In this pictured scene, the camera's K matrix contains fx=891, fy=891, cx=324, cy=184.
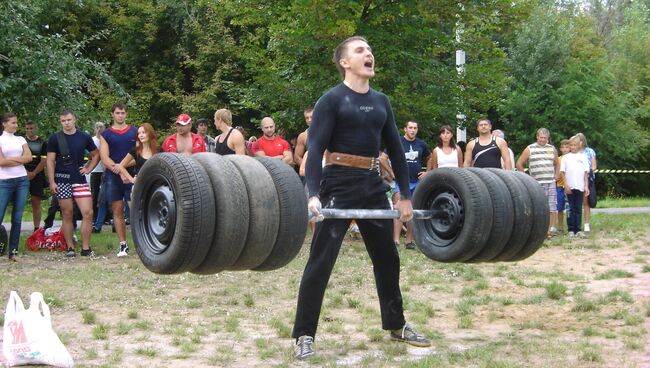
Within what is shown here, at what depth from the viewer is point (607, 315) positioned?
7.70 m

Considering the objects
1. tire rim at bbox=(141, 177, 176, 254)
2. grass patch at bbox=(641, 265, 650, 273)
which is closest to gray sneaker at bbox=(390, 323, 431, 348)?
tire rim at bbox=(141, 177, 176, 254)

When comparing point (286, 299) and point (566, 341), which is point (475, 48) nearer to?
point (286, 299)

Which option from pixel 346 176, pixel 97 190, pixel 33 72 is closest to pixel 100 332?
pixel 346 176

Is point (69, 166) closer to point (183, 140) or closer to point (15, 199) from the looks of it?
point (15, 199)

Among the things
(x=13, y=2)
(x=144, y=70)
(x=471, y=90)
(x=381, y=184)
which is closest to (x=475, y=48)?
(x=471, y=90)

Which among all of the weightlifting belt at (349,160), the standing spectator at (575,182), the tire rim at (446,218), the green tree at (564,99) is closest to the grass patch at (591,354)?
the tire rim at (446,218)

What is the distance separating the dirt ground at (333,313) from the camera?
623cm

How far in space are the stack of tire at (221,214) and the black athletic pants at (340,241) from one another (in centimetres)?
39

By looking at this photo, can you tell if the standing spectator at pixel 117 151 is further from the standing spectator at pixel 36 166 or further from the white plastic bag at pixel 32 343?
the white plastic bag at pixel 32 343

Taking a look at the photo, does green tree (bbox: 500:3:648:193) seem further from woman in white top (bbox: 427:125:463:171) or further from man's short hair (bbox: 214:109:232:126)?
man's short hair (bbox: 214:109:232:126)

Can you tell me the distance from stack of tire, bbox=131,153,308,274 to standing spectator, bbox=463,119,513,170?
7.12 m

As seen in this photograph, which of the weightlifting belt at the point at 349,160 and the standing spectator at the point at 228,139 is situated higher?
the standing spectator at the point at 228,139

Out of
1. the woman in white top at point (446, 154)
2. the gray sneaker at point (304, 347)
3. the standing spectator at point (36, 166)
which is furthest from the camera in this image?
the standing spectator at point (36, 166)

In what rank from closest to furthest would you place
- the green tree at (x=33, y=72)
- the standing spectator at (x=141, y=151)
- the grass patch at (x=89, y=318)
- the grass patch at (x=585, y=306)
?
the grass patch at (x=89, y=318) → the grass patch at (x=585, y=306) → the standing spectator at (x=141, y=151) → the green tree at (x=33, y=72)
